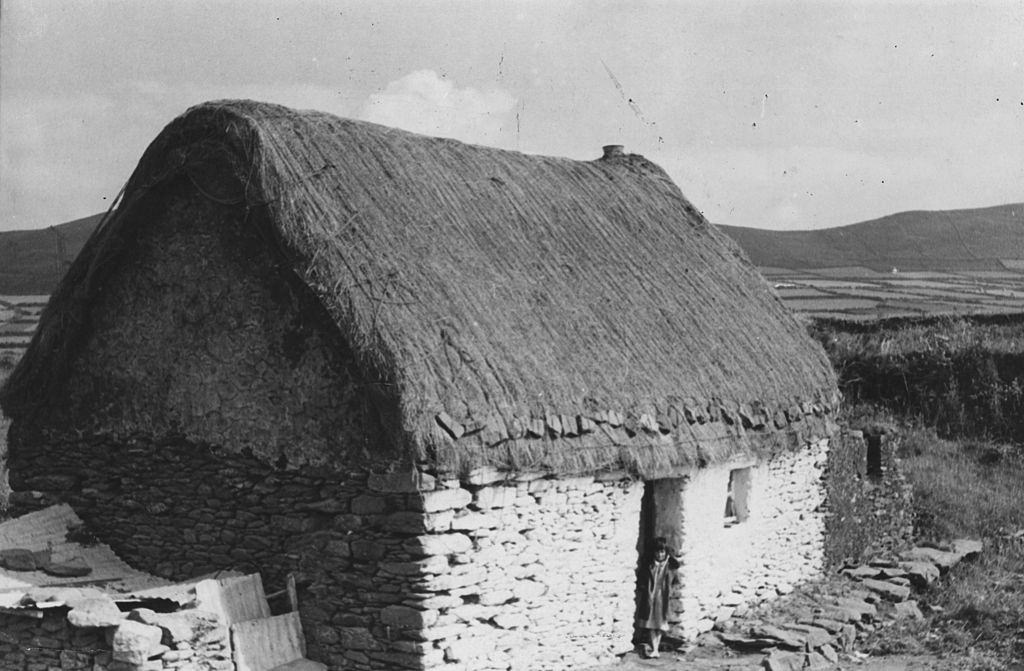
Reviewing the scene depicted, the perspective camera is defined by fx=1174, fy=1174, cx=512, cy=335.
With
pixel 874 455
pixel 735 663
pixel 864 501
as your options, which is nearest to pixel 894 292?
pixel 874 455

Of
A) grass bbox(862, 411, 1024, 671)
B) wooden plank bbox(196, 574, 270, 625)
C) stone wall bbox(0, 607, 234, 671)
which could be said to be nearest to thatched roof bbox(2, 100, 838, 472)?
wooden plank bbox(196, 574, 270, 625)

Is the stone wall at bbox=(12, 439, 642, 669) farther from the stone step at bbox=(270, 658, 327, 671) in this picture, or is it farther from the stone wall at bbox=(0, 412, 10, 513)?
the stone wall at bbox=(0, 412, 10, 513)

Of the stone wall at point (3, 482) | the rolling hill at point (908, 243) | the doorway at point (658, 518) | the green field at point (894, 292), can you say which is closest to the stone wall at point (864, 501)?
the doorway at point (658, 518)

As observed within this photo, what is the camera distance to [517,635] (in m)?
10.2

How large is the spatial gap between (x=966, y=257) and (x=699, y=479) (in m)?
30.6

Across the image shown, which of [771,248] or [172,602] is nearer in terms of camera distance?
[172,602]

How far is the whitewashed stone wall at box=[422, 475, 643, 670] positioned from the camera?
9.76m

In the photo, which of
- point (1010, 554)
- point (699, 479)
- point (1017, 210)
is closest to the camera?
point (699, 479)

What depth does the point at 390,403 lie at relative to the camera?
936 centimetres

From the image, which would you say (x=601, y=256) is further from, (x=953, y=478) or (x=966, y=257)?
(x=966, y=257)

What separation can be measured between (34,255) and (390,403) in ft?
91.0

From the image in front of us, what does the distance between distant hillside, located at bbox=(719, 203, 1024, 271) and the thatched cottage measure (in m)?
26.7

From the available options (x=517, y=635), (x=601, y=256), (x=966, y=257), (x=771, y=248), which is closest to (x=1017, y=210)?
(x=966, y=257)

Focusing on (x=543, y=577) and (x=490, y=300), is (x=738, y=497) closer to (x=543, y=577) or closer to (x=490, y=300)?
(x=543, y=577)
